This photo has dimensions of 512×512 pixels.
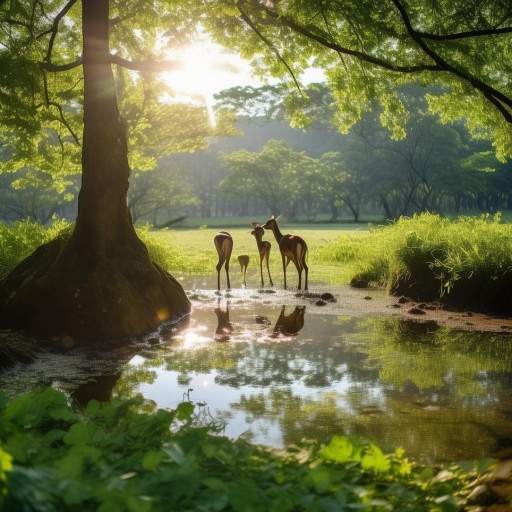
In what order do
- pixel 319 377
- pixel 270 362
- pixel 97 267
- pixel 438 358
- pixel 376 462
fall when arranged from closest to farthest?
pixel 376 462
pixel 319 377
pixel 270 362
pixel 438 358
pixel 97 267

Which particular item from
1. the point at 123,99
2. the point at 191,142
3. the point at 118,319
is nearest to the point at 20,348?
the point at 118,319

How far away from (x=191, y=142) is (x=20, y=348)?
2302 cm

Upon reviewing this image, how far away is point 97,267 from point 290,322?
342cm

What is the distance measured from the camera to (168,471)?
259cm

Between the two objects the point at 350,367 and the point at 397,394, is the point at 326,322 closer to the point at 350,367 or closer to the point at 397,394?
the point at 350,367

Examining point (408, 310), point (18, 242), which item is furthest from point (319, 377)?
point (18, 242)

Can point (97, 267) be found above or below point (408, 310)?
above

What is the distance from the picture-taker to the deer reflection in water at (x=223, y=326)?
1071 cm

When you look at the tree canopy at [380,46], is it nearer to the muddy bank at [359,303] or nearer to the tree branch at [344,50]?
the tree branch at [344,50]

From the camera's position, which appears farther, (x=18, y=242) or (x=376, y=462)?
(x=18, y=242)

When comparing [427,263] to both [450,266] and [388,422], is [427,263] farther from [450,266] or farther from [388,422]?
[388,422]

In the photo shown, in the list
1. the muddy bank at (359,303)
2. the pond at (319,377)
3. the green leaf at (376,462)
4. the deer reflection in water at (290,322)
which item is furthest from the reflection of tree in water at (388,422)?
the muddy bank at (359,303)

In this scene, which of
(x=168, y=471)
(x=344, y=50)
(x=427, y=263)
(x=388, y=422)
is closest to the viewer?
(x=168, y=471)

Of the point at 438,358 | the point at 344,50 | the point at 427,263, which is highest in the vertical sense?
the point at 344,50
